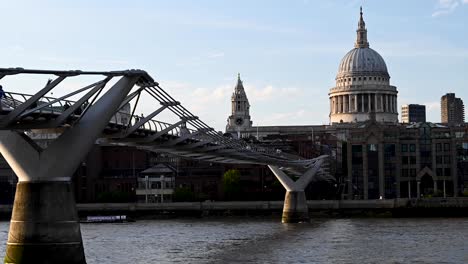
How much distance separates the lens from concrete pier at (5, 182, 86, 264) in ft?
131

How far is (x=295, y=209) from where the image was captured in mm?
96812

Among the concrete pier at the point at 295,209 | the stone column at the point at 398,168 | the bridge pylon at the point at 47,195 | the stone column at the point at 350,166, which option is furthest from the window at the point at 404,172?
the bridge pylon at the point at 47,195

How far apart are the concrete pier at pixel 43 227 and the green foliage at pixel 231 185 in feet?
312

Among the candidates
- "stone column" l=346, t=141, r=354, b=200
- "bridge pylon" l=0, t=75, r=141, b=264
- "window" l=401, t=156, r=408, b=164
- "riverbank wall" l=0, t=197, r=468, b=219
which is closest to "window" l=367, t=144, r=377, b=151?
"stone column" l=346, t=141, r=354, b=200

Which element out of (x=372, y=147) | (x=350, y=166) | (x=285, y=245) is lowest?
(x=285, y=245)

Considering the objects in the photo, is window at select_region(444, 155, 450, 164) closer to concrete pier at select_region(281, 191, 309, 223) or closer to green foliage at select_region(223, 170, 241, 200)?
green foliage at select_region(223, 170, 241, 200)

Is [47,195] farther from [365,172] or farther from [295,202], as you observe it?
[365,172]

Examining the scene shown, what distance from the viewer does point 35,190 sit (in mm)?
40250

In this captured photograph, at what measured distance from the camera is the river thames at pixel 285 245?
170 feet

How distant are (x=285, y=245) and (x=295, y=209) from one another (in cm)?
3519

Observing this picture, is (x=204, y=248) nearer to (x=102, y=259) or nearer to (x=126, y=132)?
(x=102, y=259)

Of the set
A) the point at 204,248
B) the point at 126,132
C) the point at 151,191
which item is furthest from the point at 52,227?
the point at 151,191

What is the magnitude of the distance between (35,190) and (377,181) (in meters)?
112

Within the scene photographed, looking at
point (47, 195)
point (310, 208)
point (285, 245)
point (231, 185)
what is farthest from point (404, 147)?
point (47, 195)
